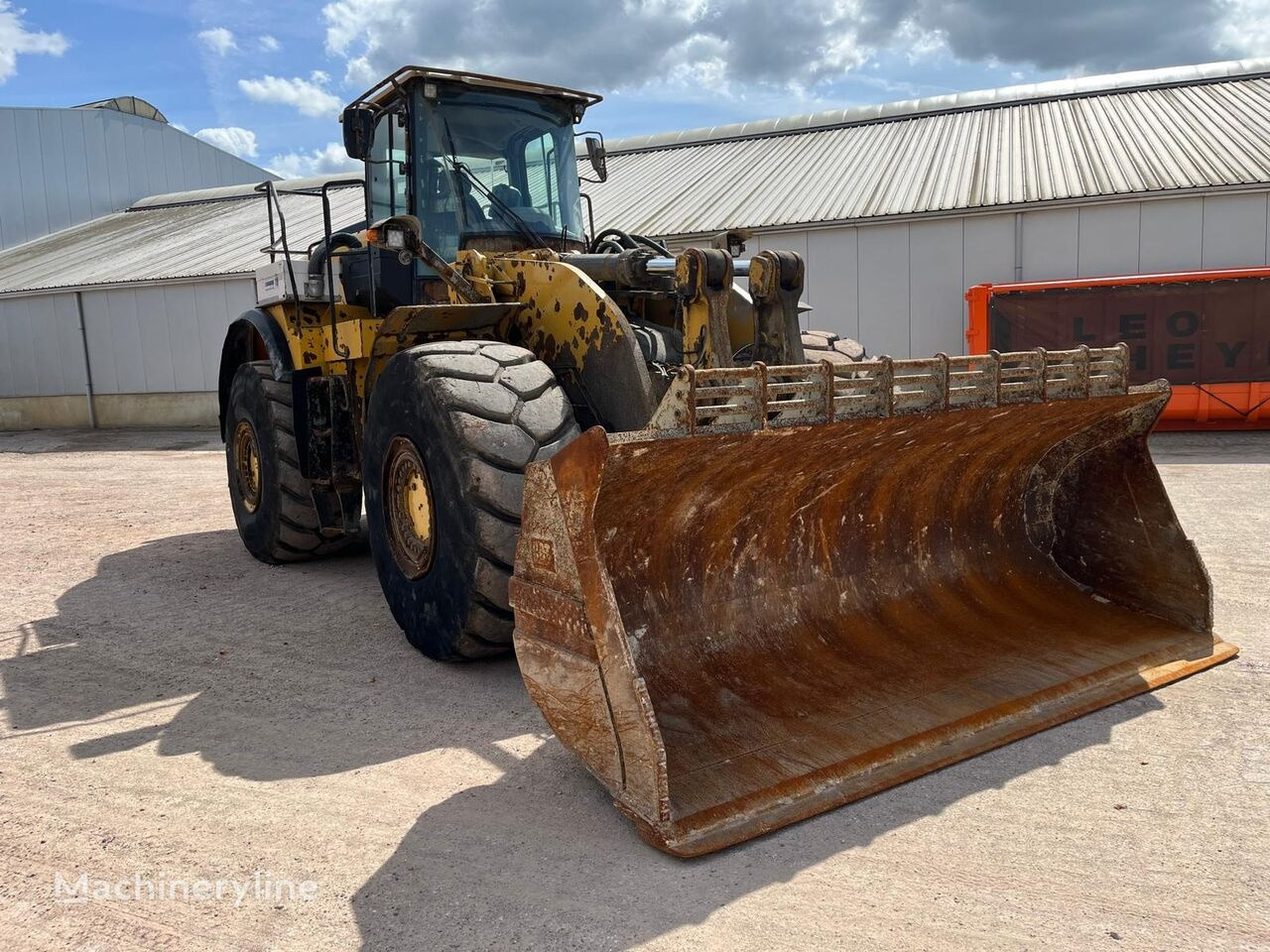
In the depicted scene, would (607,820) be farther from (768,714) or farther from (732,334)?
(732,334)

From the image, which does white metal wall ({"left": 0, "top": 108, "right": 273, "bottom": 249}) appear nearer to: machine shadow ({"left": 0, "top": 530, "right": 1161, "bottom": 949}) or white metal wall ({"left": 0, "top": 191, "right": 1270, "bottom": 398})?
white metal wall ({"left": 0, "top": 191, "right": 1270, "bottom": 398})

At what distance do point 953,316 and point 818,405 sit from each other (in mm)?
12626

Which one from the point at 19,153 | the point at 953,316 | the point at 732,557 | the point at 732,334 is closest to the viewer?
the point at 732,557

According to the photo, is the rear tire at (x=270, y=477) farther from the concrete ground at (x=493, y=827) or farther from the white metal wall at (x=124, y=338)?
the white metal wall at (x=124, y=338)

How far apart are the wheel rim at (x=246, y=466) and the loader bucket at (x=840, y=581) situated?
4.18 metres

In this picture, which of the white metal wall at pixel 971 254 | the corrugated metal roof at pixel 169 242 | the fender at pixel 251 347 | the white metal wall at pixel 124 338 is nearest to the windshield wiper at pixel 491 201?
the fender at pixel 251 347

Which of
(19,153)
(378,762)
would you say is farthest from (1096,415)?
(19,153)

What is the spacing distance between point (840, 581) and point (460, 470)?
161cm

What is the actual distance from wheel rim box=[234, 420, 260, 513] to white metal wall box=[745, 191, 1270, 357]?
9733 mm

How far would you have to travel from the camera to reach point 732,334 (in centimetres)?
511

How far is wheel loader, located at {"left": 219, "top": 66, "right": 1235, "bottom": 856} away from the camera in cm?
311

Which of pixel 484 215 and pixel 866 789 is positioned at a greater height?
pixel 484 215

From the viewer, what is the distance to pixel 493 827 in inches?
121

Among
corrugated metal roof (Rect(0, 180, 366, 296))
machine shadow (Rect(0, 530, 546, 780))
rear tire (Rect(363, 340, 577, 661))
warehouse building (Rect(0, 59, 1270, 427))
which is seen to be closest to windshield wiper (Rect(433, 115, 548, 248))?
rear tire (Rect(363, 340, 577, 661))
